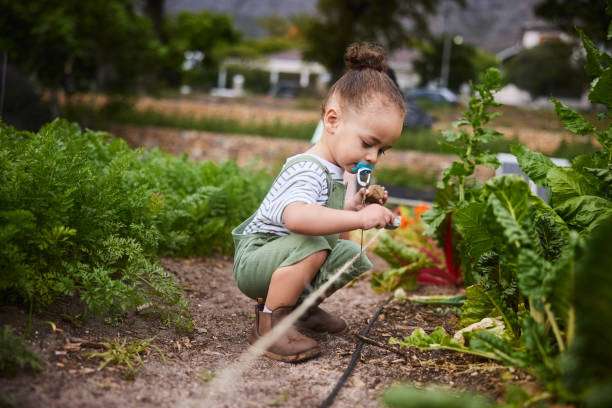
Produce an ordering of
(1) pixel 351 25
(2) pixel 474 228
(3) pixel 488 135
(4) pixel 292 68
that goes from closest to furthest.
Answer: (2) pixel 474 228
(3) pixel 488 135
(1) pixel 351 25
(4) pixel 292 68

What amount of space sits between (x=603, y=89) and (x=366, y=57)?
3.22 ft

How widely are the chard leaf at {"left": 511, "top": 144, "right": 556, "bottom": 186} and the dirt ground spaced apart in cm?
83

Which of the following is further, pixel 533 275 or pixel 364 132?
pixel 364 132

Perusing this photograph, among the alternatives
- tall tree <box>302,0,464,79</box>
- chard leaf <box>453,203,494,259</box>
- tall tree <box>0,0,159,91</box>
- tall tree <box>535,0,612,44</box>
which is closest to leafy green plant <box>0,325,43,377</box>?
chard leaf <box>453,203,494,259</box>

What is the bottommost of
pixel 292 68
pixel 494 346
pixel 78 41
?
pixel 494 346

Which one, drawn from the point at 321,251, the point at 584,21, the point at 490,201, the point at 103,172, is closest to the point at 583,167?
the point at 490,201

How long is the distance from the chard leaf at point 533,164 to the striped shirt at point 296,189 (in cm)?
80

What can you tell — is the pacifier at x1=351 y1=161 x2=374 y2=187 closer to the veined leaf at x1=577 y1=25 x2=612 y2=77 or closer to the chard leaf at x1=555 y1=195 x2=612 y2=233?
the chard leaf at x1=555 y1=195 x2=612 y2=233

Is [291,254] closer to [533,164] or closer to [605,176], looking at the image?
[533,164]

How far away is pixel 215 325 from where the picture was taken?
10.0ft

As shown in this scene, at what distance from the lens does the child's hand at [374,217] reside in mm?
2541

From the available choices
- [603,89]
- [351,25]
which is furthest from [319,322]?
[351,25]

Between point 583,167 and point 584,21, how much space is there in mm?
14097

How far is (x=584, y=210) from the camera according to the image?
2.70 metres
